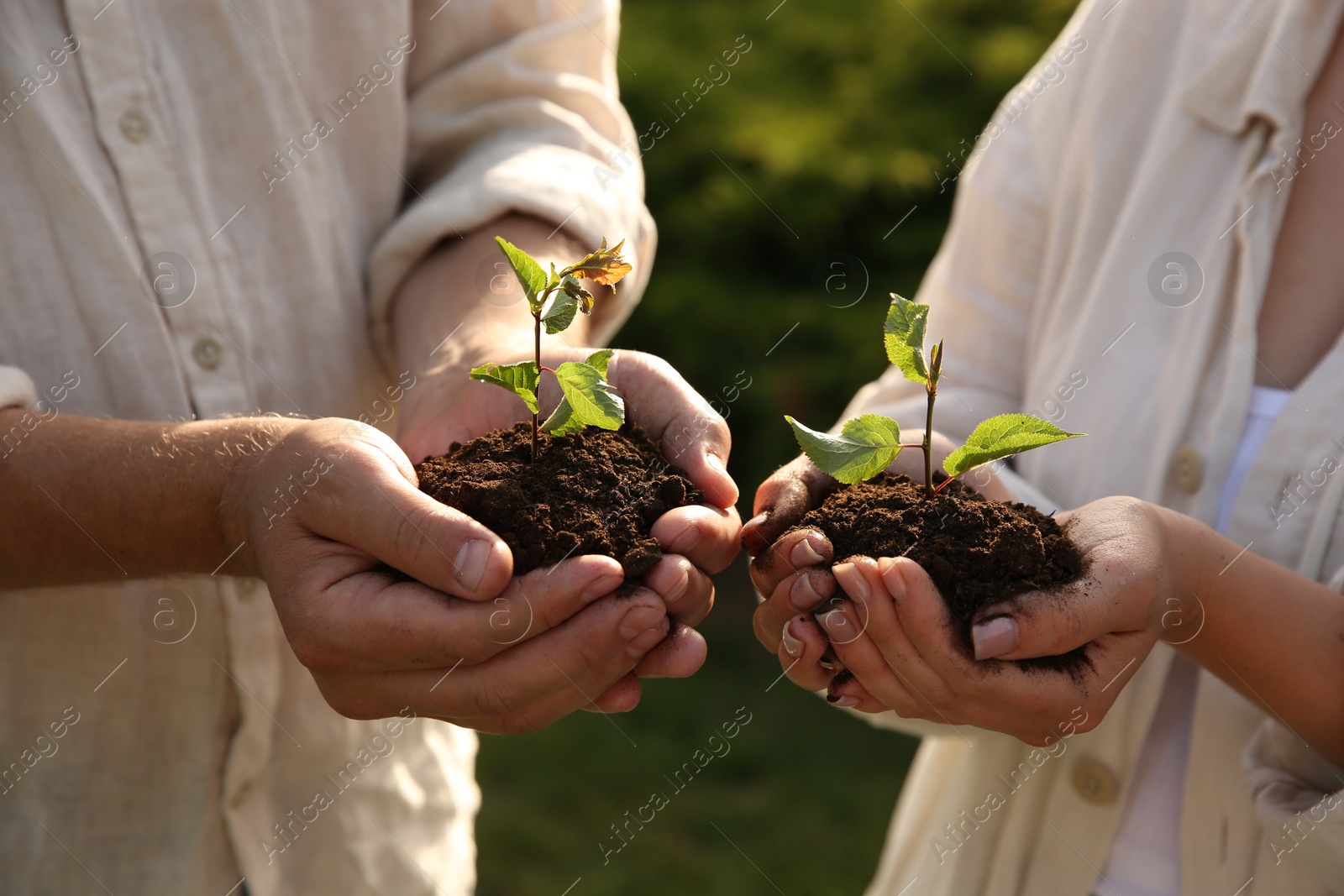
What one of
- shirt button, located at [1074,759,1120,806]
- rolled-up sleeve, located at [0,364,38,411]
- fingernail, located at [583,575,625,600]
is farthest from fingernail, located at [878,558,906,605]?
rolled-up sleeve, located at [0,364,38,411]

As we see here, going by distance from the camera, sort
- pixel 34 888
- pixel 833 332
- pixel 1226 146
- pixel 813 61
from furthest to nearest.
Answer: pixel 813 61
pixel 833 332
pixel 1226 146
pixel 34 888

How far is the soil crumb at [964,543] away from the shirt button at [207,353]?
1.28 m

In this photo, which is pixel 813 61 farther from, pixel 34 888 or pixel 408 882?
pixel 34 888

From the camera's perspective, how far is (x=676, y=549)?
1.95 metres

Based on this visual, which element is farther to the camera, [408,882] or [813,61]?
[813,61]

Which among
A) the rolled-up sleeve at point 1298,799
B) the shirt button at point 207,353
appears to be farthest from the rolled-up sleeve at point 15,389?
the rolled-up sleeve at point 1298,799

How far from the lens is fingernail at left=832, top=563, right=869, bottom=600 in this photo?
1817 mm

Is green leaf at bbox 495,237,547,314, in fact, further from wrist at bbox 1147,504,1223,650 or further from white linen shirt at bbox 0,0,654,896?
wrist at bbox 1147,504,1223,650

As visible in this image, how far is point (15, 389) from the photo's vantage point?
190cm

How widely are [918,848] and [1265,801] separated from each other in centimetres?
84

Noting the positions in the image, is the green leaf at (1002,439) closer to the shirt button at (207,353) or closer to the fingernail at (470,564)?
the fingernail at (470,564)

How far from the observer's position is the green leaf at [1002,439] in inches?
77.0

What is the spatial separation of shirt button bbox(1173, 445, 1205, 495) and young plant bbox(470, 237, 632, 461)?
4.11 ft

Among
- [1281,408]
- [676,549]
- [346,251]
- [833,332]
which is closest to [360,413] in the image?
[346,251]
